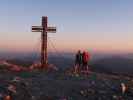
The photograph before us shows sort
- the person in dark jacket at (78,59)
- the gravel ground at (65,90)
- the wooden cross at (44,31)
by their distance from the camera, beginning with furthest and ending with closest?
the wooden cross at (44,31)
the person in dark jacket at (78,59)
the gravel ground at (65,90)

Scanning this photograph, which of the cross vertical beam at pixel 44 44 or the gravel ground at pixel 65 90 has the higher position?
the cross vertical beam at pixel 44 44

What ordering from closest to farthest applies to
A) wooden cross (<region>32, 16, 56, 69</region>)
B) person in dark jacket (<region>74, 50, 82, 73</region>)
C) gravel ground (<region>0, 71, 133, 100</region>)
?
1. gravel ground (<region>0, 71, 133, 100</region>)
2. person in dark jacket (<region>74, 50, 82, 73</region>)
3. wooden cross (<region>32, 16, 56, 69</region>)

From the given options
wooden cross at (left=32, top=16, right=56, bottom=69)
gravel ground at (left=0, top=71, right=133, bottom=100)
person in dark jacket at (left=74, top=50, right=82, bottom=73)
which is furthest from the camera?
wooden cross at (left=32, top=16, right=56, bottom=69)

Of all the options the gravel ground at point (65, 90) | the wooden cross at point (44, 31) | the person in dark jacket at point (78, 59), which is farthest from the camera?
the wooden cross at point (44, 31)

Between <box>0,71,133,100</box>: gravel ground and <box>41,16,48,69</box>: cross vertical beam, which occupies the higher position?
<box>41,16,48,69</box>: cross vertical beam

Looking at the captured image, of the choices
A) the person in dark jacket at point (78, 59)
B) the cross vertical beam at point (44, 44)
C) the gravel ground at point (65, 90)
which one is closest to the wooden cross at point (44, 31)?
the cross vertical beam at point (44, 44)

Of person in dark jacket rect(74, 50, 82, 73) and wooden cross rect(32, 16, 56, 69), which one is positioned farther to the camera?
wooden cross rect(32, 16, 56, 69)

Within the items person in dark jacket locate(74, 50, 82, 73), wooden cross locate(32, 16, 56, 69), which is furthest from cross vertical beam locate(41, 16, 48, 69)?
person in dark jacket locate(74, 50, 82, 73)

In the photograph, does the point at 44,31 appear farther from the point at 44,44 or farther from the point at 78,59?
the point at 78,59

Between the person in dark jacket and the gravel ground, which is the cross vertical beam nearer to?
the person in dark jacket

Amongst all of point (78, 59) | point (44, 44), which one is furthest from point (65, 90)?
point (44, 44)

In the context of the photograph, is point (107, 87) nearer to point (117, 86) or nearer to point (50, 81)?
point (117, 86)

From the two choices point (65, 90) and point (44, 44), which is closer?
point (65, 90)

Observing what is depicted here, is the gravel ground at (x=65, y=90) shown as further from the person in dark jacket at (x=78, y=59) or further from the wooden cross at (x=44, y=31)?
the wooden cross at (x=44, y=31)
